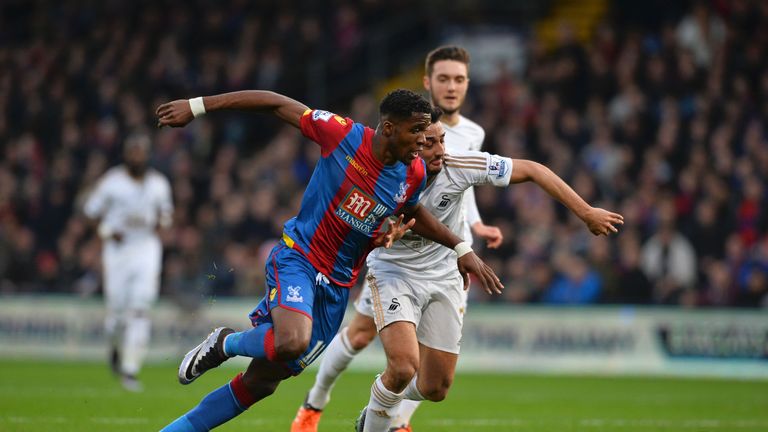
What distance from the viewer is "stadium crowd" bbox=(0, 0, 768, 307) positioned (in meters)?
16.9

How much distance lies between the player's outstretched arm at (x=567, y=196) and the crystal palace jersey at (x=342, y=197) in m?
0.81

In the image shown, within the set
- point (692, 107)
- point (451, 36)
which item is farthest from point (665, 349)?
point (451, 36)

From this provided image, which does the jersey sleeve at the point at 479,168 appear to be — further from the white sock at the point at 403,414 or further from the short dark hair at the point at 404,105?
the white sock at the point at 403,414

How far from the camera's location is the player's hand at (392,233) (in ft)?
23.4

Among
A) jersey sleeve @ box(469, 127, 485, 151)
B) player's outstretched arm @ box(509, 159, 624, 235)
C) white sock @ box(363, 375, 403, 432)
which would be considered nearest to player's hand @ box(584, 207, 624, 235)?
player's outstretched arm @ box(509, 159, 624, 235)

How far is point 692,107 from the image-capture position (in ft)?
61.4

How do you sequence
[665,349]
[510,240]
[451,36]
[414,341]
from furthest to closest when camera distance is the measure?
[451,36] < [510,240] < [665,349] < [414,341]

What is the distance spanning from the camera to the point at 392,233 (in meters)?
7.17

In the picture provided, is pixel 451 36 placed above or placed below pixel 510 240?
above

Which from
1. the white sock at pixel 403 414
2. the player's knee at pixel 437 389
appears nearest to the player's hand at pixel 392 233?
the player's knee at pixel 437 389

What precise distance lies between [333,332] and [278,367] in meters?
0.50

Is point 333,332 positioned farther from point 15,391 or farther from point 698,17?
point 698,17

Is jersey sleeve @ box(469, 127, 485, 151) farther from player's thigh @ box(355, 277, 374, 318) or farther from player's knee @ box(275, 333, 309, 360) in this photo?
player's knee @ box(275, 333, 309, 360)

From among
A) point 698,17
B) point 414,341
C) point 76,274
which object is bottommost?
point 76,274
